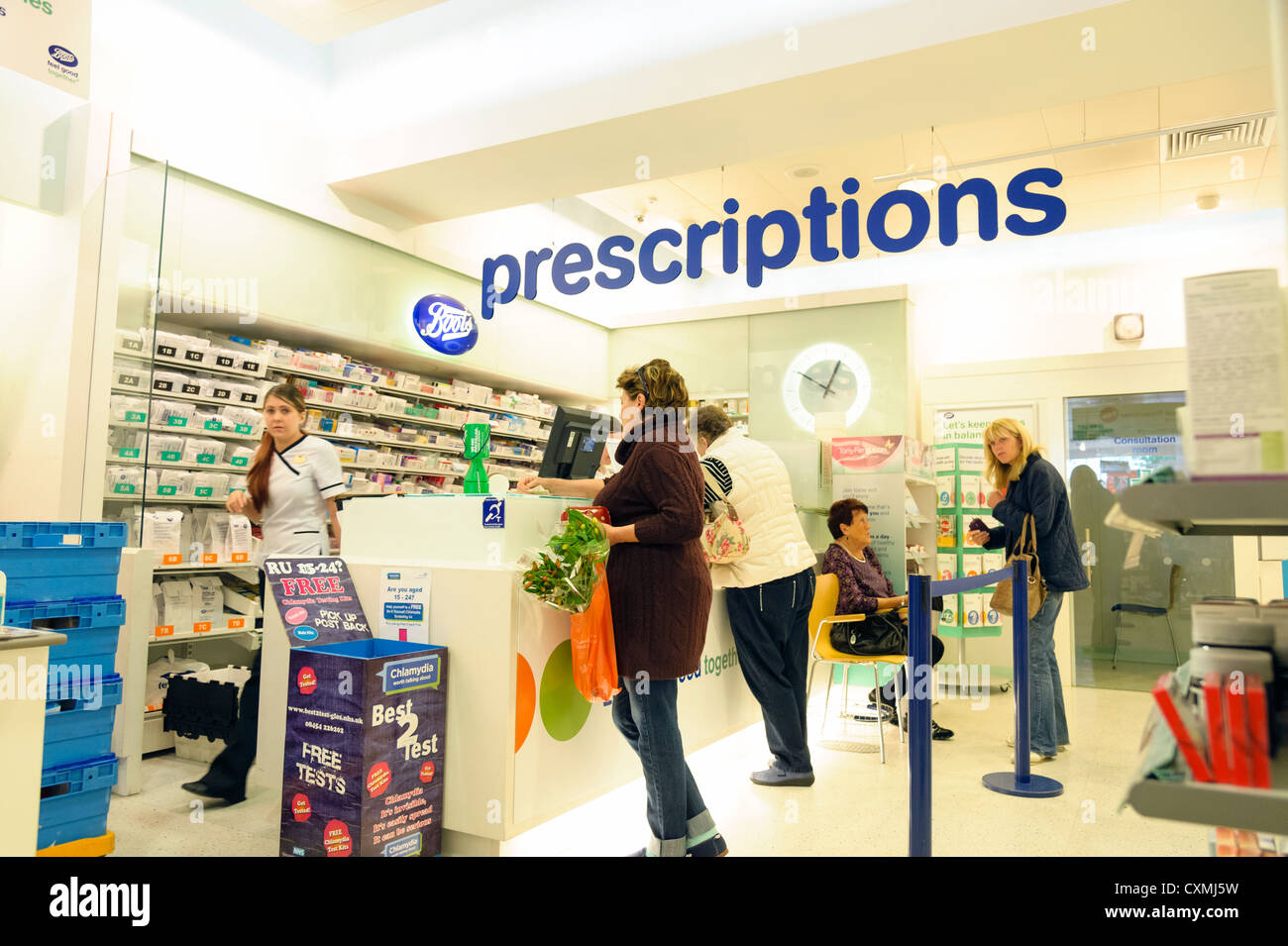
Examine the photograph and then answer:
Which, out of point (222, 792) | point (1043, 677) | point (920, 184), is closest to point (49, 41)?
point (222, 792)

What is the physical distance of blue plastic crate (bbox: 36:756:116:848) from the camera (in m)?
2.62

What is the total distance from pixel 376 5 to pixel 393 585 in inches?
128

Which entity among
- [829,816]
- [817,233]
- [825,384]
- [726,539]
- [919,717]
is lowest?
[829,816]

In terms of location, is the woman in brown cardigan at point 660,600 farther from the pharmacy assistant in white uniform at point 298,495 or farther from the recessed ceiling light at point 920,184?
the recessed ceiling light at point 920,184

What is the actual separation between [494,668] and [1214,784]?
2151 mm

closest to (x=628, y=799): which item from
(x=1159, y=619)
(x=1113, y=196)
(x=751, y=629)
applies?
(x=751, y=629)

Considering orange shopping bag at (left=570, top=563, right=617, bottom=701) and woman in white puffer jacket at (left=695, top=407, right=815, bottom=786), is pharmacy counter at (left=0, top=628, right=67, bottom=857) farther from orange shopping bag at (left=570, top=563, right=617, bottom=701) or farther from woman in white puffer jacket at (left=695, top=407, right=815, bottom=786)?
woman in white puffer jacket at (left=695, top=407, right=815, bottom=786)

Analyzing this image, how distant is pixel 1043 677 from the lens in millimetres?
4195

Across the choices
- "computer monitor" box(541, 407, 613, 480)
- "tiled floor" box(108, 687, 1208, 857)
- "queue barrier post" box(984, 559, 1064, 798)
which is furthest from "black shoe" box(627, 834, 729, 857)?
"queue barrier post" box(984, 559, 1064, 798)

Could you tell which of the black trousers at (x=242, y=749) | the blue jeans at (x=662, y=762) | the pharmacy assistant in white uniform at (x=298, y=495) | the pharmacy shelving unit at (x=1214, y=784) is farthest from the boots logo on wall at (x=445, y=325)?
the pharmacy shelving unit at (x=1214, y=784)

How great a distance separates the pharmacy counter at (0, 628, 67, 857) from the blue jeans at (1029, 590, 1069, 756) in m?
3.95

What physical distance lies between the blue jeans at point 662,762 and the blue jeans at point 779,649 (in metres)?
0.96

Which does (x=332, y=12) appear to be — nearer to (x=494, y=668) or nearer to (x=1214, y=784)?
(x=494, y=668)

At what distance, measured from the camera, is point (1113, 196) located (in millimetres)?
6688
